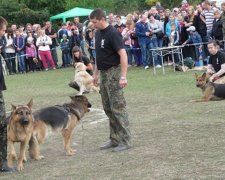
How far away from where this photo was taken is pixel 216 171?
6.30 meters

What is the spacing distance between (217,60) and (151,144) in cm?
547

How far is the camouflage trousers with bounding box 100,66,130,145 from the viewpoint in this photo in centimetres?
789

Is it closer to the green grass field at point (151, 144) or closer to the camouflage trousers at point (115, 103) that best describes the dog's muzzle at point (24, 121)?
the green grass field at point (151, 144)

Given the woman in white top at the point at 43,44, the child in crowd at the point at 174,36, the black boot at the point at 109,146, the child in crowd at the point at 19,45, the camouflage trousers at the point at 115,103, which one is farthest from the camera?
the child in crowd at the point at 19,45

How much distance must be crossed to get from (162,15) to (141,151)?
48.6 feet

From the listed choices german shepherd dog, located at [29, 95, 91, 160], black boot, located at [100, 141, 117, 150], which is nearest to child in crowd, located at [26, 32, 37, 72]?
german shepherd dog, located at [29, 95, 91, 160]

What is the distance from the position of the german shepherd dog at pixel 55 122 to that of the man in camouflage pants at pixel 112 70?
0.53 metres

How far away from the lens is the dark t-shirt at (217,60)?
42.4 feet

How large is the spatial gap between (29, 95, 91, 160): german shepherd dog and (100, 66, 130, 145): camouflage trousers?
1.72 feet

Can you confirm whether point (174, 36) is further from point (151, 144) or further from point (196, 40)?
point (151, 144)

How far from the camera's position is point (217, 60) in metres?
13.1

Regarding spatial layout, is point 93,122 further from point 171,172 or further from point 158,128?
point 171,172

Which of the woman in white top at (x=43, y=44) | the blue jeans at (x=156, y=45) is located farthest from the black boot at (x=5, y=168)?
the woman in white top at (x=43, y=44)

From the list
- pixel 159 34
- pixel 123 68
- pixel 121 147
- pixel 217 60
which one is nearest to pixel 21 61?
pixel 159 34
